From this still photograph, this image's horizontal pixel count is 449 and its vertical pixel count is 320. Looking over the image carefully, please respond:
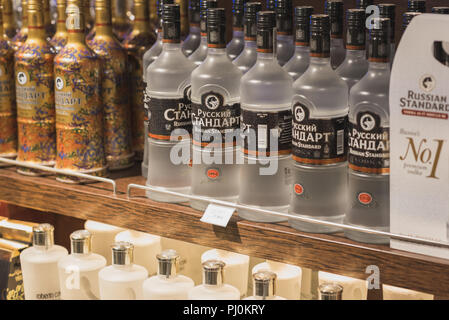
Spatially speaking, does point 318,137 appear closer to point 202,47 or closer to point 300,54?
point 300,54

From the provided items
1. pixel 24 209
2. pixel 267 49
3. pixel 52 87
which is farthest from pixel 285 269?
pixel 24 209

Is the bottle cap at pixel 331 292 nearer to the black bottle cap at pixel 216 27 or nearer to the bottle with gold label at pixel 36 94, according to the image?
the black bottle cap at pixel 216 27

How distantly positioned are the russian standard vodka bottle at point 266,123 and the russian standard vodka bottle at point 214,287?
0.13 m

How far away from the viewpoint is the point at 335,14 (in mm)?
1368

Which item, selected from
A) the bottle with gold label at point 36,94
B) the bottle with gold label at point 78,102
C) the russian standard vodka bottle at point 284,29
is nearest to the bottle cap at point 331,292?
the russian standard vodka bottle at point 284,29

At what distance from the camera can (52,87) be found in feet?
5.61

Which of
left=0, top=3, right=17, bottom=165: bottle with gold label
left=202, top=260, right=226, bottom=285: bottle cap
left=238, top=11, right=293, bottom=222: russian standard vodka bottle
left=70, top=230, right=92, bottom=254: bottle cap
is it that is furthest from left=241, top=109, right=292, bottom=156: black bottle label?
left=0, top=3, right=17, bottom=165: bottle with gold label

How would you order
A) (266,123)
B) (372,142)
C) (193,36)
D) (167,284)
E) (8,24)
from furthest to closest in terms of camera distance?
1. (8,24)
2. (193,36)
3. (167,284)
4. (266,123)
5. (372,142)

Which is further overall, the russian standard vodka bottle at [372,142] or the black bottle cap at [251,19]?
the black bottle cap at [251,19]

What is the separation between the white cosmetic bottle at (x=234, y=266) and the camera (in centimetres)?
150

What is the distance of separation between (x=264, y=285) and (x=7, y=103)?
929 millimetres

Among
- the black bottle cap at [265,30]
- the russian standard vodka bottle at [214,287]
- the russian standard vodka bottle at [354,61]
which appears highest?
the black bottle cap at [265,30]

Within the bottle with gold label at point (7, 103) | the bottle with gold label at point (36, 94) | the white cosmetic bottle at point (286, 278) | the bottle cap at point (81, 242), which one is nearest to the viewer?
the white cosmetic bottle at point (286, 278)

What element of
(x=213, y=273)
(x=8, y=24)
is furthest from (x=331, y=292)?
(x=8, y=24)
